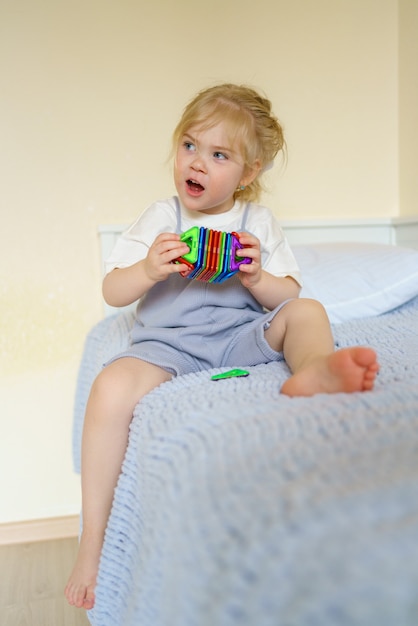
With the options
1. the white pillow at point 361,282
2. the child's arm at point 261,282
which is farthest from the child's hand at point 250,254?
the white pillow at point 361,282

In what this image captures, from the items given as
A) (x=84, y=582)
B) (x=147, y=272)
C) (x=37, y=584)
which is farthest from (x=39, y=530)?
(x=147, y=272)

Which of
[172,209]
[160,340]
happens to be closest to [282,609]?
[160,340]

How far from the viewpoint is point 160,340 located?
4.09ft

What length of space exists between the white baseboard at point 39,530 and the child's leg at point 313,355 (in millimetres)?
1042

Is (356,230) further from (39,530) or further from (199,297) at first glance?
(39,530)

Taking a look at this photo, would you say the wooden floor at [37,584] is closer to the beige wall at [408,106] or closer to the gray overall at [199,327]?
the gray overall at [199,327]

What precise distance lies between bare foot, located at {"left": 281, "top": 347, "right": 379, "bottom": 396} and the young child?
9 cm

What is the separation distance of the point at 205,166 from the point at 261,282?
0.25m

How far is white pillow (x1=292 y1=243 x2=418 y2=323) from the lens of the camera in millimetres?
1604

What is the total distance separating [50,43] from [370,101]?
99 cm

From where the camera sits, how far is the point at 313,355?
→ 0.99 m

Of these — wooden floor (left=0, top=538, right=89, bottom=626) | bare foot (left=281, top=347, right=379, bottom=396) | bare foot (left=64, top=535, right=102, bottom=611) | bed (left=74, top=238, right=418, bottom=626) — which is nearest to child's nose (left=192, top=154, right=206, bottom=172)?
bed (left=74, top=238, right=418, bottom=626)

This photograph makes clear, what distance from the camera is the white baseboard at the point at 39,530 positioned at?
188 cm

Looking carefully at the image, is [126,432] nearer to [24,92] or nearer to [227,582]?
[227,582]
